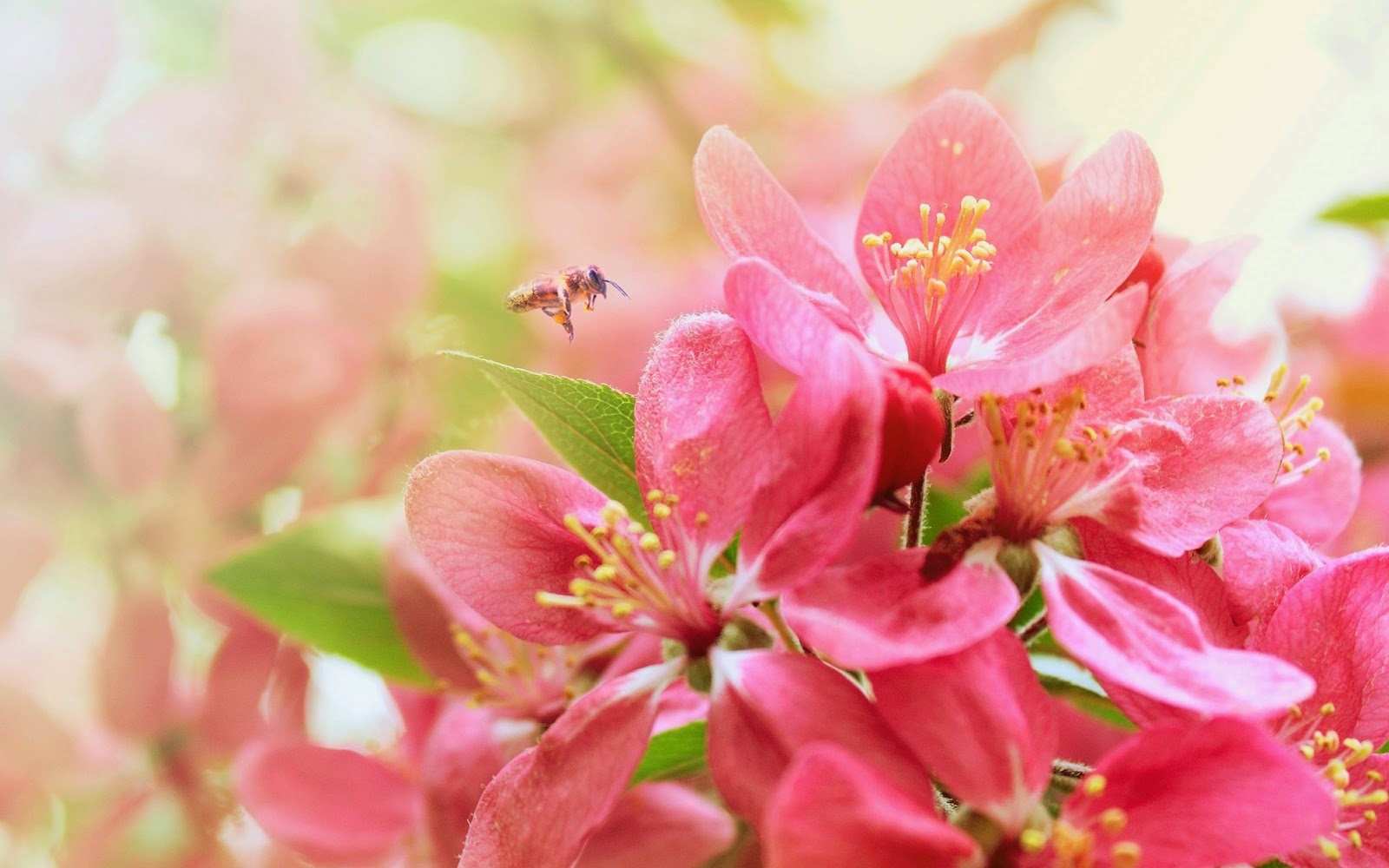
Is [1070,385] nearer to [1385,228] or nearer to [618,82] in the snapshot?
[1385,228]

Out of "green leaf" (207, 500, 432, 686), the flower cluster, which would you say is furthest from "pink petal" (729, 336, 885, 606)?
"green leaf" (207, 500, 432, 686)

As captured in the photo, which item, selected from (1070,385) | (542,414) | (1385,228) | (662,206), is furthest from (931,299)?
(662,206)

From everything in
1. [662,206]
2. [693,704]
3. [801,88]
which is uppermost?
[801,88]

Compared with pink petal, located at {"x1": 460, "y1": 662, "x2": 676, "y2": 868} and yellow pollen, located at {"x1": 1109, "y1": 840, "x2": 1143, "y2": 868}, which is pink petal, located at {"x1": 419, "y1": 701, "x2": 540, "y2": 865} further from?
yellow pollen, located at {"x1": 1109, "y1": 840, "x2": 1143, "y2": 868}

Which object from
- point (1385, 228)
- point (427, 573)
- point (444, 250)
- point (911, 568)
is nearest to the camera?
point (911, 568)

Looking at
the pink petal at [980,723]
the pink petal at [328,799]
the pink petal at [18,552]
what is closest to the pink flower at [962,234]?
the pink petal at [980,723]

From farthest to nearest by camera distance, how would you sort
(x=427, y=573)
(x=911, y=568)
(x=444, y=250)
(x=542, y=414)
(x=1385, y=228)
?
(x=444, y=250), (x=1385, y=228), (x=427, y=573), (x=542, y=414), (x=911, y=568)

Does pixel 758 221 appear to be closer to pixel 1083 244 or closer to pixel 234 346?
pixel 1083 244

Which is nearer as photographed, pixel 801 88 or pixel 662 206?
pixel 662 206

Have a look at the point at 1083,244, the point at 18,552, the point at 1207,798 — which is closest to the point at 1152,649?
the point at 1207,798
